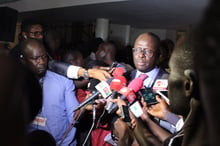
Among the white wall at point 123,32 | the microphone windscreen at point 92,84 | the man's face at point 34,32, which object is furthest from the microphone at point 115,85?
the white wall at point 123,32

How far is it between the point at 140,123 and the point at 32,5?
14.7ft

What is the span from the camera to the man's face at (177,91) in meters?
0.90

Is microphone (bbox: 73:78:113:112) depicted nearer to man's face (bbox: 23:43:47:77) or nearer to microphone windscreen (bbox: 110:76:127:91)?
microphone windscreen (bbox: 110:76:127:91)

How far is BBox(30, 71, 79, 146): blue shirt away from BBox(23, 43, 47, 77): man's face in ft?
0.22

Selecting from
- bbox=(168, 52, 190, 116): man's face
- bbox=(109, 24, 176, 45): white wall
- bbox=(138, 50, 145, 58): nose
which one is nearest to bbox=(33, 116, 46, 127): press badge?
bbox=(138, 50, 145, 58): nose

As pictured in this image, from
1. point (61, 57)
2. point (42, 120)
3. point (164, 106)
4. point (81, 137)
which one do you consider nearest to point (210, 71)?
point (164, 106)

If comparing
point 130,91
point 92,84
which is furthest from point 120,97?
point 92,84

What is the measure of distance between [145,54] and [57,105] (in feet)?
2.29

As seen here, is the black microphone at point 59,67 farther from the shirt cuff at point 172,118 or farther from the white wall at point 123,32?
the white wall at point 123,32

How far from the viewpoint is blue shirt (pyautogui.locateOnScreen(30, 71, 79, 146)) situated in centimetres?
183

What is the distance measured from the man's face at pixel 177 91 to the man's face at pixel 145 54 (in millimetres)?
826

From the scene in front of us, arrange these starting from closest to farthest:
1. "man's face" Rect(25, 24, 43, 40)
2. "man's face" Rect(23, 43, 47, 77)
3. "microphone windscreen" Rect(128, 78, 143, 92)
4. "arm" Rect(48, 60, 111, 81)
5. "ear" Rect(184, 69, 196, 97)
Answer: "ear" Rect(184, 69, 196, 97)
"microphone windscreen" Rect(128, 78, 143, 92)
"arm" Rect(48, 60, 111, 81)
"man's face" Rect(23, 43, 47, 77)
"man's face" Rect(25, 24, 43, 40)

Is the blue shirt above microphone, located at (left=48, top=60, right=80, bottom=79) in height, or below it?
below

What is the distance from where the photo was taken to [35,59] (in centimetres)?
189
